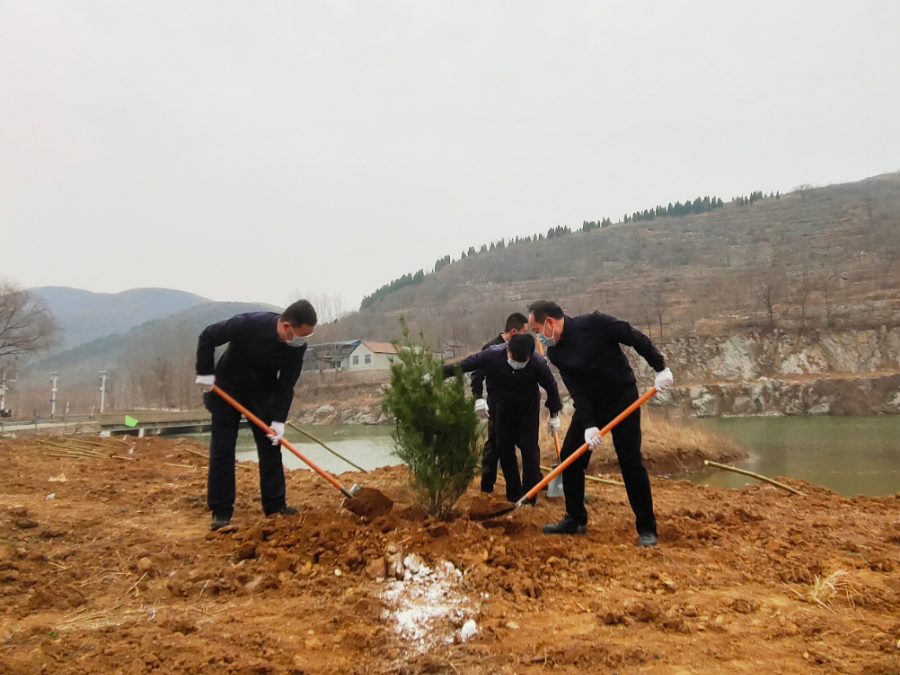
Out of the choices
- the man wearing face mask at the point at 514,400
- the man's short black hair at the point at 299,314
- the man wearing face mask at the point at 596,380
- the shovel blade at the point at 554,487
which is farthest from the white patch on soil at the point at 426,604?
the shovel blade at the point at 554,487

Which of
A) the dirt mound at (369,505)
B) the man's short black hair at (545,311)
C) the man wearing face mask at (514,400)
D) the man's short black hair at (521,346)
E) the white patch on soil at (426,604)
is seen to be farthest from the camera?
the man wearing face mask at (514,400)

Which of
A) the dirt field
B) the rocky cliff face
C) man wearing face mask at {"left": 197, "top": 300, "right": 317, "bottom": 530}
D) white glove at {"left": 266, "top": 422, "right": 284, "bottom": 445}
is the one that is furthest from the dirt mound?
the rocky cliff face

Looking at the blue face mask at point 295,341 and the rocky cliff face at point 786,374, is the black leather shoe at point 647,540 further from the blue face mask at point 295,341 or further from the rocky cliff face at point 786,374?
the rocky cliff face at point 786,374

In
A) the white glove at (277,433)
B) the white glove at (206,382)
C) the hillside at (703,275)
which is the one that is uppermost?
the hillside at (703,275)

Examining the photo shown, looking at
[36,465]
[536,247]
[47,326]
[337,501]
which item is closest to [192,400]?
[47,326]

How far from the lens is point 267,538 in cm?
371

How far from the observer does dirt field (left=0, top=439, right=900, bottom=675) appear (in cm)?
215

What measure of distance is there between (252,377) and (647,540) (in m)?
3.33

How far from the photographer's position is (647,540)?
384 centimetres

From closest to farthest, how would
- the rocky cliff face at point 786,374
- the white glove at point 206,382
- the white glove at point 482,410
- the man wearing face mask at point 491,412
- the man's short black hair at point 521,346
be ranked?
the white glove at point 206,382, the man's short black hair at point 521,346, the white glove at point 482,410, the man wearing face mask at point 491,412, the rocky cliff face at point 786,374

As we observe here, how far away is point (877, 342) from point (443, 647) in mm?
47396

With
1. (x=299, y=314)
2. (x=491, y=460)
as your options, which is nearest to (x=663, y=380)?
(x=491, y=460)

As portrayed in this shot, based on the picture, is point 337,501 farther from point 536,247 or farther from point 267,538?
point 536,247

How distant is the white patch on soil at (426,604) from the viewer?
8.09 feet
